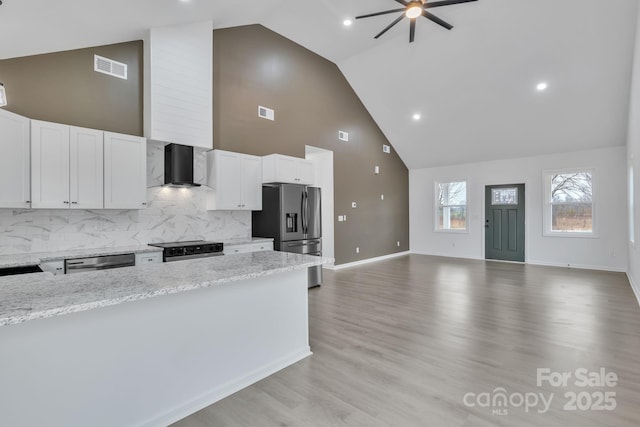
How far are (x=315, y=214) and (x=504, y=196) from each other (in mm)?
5327

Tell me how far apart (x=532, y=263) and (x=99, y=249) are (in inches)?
335

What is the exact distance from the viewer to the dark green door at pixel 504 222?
761cm

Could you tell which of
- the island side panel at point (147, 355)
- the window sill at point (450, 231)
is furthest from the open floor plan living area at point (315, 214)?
the window sill at point (450, 231)

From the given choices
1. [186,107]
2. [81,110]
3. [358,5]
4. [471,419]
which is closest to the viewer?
[471,419]

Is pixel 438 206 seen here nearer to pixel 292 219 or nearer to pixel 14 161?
pixel 292 219

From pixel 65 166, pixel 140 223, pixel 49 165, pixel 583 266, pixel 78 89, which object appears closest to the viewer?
pixel 49 165

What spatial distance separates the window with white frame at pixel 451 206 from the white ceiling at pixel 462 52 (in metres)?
1.04

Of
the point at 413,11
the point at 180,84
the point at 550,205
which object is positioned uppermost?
the point at 413,11

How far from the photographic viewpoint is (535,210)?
738cm

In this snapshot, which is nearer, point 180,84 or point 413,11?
point 180,84

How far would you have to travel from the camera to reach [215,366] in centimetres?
214

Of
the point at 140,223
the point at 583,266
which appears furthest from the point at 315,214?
the point at 583,266

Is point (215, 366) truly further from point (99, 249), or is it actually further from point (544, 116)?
point (544, 116)

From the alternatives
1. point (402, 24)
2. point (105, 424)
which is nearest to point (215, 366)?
point (105, 424)
